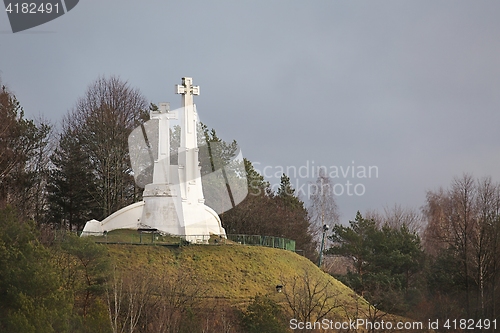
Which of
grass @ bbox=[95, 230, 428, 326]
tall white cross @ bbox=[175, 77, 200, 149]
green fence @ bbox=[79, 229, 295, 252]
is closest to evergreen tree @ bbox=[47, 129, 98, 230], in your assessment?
green fence @ bbox=[79, 229, 295, 252]

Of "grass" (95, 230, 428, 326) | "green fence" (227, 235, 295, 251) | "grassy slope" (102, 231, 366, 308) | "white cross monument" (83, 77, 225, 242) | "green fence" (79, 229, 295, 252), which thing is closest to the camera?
"grass" (95, 230, 428, 326)

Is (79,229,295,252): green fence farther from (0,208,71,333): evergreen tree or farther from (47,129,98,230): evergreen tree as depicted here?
(47,129,98,230): evergreen tree

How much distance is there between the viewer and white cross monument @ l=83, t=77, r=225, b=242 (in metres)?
36.4

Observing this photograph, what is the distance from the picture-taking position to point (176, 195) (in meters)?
36.5

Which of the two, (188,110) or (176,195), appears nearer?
(176,195)

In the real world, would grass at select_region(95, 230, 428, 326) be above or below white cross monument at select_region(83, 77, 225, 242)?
below

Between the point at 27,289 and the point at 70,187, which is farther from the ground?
the point at 70,187

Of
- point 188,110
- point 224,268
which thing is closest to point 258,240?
point 224,268

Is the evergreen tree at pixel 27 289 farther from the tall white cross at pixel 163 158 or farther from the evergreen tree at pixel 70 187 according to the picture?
the evergreen tree at pixel 70 187

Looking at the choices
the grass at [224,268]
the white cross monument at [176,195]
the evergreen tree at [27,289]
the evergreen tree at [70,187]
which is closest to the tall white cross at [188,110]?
the white cross monument at [176,195]

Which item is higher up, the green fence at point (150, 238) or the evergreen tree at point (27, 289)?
the green fence at point (150, 238)

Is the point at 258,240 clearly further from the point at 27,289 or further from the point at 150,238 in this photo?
the point at 27,289

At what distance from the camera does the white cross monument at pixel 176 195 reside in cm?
3641

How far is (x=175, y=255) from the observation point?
34.4 meters
